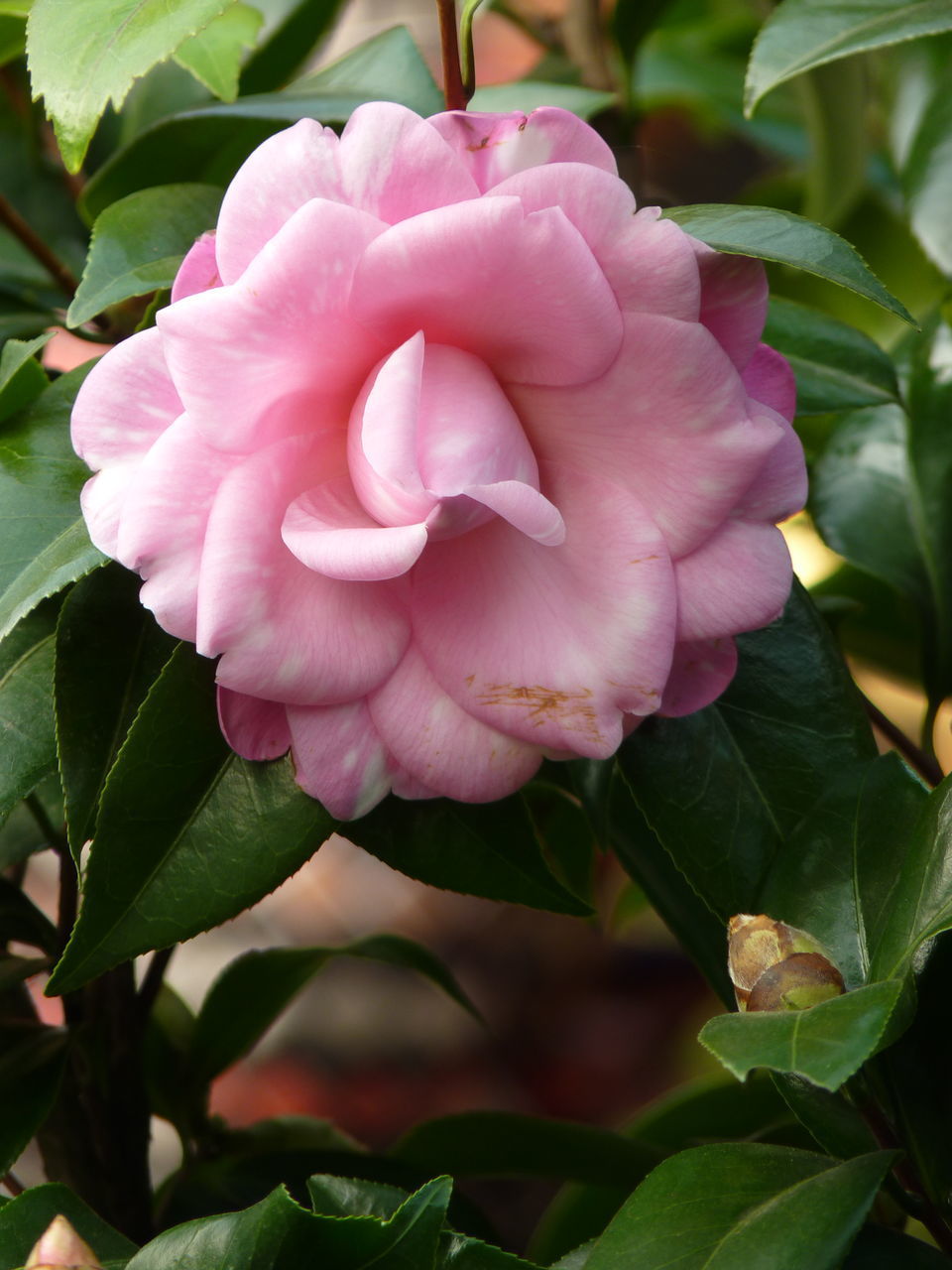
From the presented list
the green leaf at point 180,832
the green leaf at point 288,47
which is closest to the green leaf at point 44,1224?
the green leaf at point 180,832

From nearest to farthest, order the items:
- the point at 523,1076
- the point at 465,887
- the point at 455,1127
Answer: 1. the point at 465,887
2. the point at 455,1127
3. the point at 523,1076

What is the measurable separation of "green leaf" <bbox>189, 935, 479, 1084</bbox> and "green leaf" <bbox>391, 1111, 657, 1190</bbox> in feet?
0.23

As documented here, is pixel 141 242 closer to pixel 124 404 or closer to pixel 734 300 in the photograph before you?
pixel 124 404

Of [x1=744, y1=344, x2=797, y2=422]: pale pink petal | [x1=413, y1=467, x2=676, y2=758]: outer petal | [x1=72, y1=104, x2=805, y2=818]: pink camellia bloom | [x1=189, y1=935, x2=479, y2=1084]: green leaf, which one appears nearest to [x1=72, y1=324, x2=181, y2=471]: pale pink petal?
[x1=72, y1=104, x2=805, y2=818]: pink camellia bloom

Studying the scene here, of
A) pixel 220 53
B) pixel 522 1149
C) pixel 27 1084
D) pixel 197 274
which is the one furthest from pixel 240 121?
pixel 522 1149

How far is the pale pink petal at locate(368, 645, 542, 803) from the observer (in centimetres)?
47

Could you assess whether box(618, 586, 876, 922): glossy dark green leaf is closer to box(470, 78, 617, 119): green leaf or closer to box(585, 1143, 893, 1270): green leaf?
box(585, 1143, 893, 1270): green leaf

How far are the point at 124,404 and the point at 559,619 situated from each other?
0.17 m

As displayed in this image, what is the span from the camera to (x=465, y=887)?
53cm

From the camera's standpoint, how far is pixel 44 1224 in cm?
48

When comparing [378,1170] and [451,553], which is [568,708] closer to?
[451,553]

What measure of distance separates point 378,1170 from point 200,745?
36cm

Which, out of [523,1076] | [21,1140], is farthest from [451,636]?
[523,1076]

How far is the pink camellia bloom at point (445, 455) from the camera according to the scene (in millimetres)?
418
